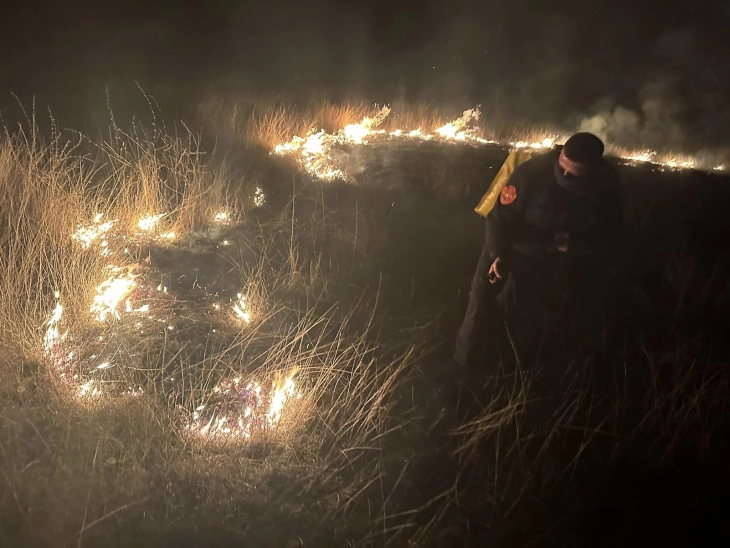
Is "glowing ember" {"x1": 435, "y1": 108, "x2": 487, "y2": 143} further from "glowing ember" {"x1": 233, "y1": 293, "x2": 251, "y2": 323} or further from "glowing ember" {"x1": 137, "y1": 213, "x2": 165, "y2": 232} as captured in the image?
"glowing ember" {"x1": 233, "y1": 293, "x2": 251, "y2": 323}

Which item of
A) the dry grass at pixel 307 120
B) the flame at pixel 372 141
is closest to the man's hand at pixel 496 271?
the flame at pixel 372 141

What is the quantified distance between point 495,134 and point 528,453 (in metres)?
7.87

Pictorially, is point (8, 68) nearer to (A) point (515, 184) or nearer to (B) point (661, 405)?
(A) point (515, 184)

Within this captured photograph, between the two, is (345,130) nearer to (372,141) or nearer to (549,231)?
(372,141)

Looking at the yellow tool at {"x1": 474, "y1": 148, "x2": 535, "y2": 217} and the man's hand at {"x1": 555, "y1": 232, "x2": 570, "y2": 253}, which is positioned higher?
the yellow tool at {"x1": 474, "y1": 148, "x2": 535, "y2": 217}

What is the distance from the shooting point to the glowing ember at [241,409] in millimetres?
2846

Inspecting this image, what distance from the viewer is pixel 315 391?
3.08 metres

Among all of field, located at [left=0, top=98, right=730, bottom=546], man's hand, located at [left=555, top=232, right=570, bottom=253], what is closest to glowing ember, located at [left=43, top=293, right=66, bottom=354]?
field, located at [left=0, top=98, right=730, bottom=546]

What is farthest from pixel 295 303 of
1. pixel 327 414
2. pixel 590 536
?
pixel 590 536

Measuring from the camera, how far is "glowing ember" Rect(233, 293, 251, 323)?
3.92m

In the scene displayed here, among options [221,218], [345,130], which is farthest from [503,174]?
[345,130]

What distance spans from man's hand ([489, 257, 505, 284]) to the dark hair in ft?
2.63

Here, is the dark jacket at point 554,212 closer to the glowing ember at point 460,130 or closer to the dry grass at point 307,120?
the dry grass at point 307,120

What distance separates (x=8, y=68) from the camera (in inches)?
409
